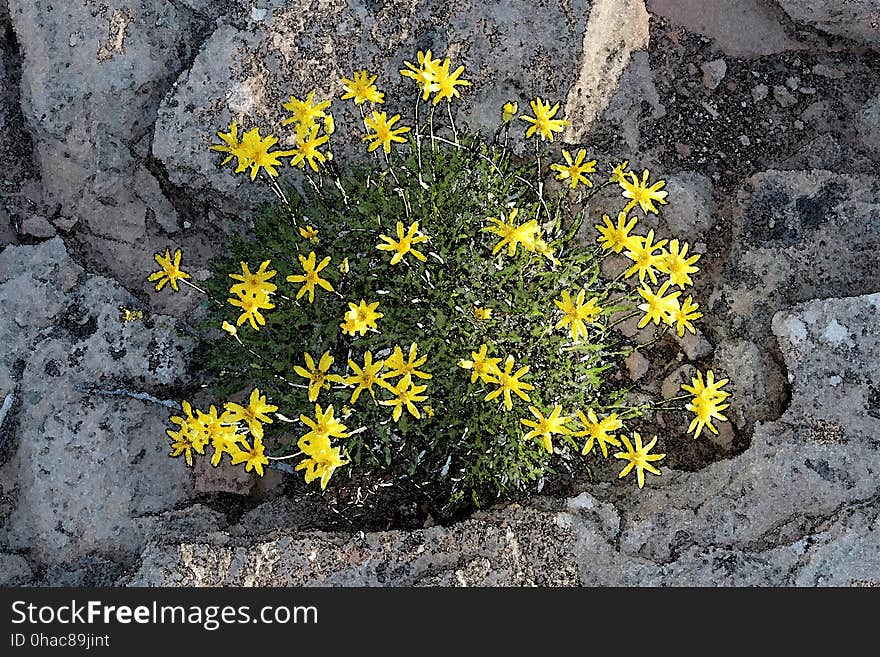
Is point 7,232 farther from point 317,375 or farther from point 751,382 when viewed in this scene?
point 751,382

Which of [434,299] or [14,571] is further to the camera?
[434,299]

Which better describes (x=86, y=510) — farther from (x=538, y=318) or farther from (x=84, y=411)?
(x=538, y=318)

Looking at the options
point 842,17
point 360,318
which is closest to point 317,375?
point 360,318

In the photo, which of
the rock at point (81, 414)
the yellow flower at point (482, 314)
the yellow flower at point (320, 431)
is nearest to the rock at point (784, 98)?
the yellow flower at point (482, 314)

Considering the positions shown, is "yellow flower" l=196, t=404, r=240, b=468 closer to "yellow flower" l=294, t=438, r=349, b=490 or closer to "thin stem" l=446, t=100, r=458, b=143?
"yellow flower" l=294, t=438, r=349, b=490

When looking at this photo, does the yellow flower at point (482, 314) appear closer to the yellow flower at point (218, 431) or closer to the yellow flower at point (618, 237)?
the yellow flower at point (618, 237)

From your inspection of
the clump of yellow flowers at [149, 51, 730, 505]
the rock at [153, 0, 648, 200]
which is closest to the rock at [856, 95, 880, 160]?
the clump of yellow flowers at [149, 51, 730, 505]
